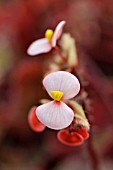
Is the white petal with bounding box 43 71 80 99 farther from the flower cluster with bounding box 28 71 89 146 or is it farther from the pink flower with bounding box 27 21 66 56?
the pink flower with bounding box 27 21 66 56

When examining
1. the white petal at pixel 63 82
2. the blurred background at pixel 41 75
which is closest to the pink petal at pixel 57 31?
the white petal at pixel 63 82

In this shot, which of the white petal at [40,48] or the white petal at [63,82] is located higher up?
the white petal at [63,82]

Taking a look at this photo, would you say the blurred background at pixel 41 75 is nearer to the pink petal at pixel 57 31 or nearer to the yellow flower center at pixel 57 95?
the pink petal at pixel 57 31

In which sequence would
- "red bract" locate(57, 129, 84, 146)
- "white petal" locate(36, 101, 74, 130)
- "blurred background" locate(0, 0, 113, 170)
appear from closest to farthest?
"white petal" locate(36, 101, 74, 130) < "red bract" locate(57, 129, 84, 146) < "blurred background" locate(0, 0, 113, 170)

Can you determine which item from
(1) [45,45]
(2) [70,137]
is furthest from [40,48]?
(2) [70,137]

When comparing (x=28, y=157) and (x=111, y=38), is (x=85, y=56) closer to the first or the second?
(x=111, y=38)

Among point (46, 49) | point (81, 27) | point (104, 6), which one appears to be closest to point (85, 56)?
point (81, 27)

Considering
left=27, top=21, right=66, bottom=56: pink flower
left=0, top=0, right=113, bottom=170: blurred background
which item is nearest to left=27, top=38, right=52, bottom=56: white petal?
left=27, top=21, right=66, bottom=56: pink flower

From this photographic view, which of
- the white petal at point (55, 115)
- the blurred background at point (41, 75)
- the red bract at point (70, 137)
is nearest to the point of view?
the white petal at point (55, 115)
